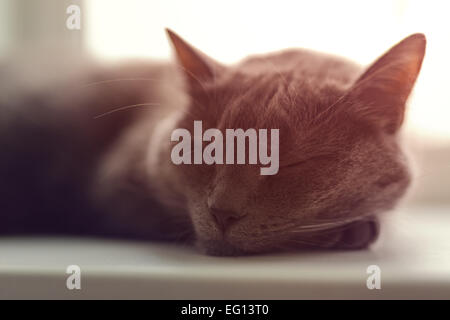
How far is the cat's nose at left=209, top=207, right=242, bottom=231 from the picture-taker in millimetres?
880

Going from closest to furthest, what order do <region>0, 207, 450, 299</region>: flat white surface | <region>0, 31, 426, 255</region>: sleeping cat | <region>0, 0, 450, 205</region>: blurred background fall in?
<region>0, 207, 450, 299</region>: flat white surface < <region>0, 31, 426, 255</region>: sleeping cat < <region>0, 0, 450, 205</region>: blurred background

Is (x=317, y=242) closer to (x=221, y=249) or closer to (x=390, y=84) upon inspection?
(x=221, y=249)

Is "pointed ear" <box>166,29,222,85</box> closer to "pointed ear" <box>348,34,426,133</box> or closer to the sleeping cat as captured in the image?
the sleeping cat

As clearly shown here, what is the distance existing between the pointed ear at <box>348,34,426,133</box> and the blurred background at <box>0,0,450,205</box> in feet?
0.45

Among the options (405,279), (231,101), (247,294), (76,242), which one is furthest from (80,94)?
(405,279)

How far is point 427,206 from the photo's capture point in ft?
4.74

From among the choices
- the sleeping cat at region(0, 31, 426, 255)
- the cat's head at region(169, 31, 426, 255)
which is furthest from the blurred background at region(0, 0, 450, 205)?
the cat's head at region(169, 31, 426, 255)

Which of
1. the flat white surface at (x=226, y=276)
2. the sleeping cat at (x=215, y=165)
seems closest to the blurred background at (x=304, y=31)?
the sleeping cat at (x=215, y=165)

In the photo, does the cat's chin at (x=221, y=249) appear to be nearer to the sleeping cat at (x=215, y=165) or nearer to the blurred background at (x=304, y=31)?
the sleeping cat at (x=215, y=165)

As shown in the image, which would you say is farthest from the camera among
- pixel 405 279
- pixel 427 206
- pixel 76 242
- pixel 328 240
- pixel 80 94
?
pixel 427 206

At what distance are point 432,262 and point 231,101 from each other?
449mm

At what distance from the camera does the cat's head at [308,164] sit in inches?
34.7
